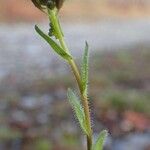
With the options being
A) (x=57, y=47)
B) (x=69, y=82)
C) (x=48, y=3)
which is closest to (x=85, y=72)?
(x=57, y=47)

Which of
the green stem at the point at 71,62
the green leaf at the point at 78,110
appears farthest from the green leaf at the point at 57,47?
the green leaf at the point at 78,110

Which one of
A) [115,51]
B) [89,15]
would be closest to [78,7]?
[89,15]

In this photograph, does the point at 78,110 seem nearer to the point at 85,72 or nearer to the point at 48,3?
the point at 85,72

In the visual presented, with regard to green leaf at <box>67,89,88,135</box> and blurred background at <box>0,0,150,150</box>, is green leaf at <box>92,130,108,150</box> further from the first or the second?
blurred background at <box>0,0,150,150</box>

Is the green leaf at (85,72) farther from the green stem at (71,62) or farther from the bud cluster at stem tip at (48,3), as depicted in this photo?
the bud cluster at stem tip at (48,3)

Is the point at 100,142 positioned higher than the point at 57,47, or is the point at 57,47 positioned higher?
the point at 57,47

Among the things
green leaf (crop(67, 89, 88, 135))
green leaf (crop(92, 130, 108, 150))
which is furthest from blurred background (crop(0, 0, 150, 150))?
green leaf (crop(92, 130, 108, 150))

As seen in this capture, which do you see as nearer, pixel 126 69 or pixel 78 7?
pixel 126 69

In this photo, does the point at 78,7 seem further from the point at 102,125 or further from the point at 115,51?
the point at 102,125
